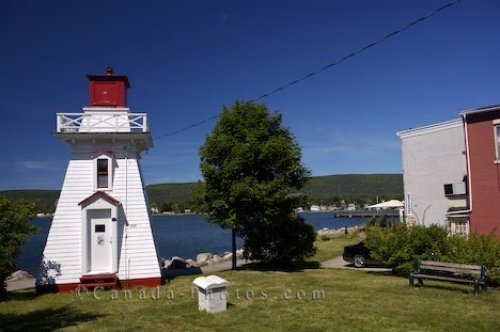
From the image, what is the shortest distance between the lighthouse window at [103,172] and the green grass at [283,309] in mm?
4212

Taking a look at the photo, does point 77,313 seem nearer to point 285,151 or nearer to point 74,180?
point 74,180

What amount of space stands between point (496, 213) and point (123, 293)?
15650 mm

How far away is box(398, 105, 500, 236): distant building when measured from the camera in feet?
62.0

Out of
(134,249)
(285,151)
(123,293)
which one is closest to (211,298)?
(123,293)

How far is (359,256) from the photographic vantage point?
2194 centimetres

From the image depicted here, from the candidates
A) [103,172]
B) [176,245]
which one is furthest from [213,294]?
[176,245]

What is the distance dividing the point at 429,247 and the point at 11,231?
15.8 meters

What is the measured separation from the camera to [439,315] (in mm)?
10734

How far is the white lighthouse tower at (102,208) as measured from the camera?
16.6 metres

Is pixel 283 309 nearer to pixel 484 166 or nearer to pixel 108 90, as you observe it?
pixel 108 90

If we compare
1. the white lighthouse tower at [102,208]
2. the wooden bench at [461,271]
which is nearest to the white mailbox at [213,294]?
the white lighthouse tower at [102,208]

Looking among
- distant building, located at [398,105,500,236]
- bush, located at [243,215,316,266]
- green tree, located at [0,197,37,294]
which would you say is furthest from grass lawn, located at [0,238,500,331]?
distant building, located at [398,105,500,236]

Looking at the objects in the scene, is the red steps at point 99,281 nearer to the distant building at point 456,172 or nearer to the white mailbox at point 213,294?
the white mailbox at point 213,294

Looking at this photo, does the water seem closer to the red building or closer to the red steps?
the red steps
